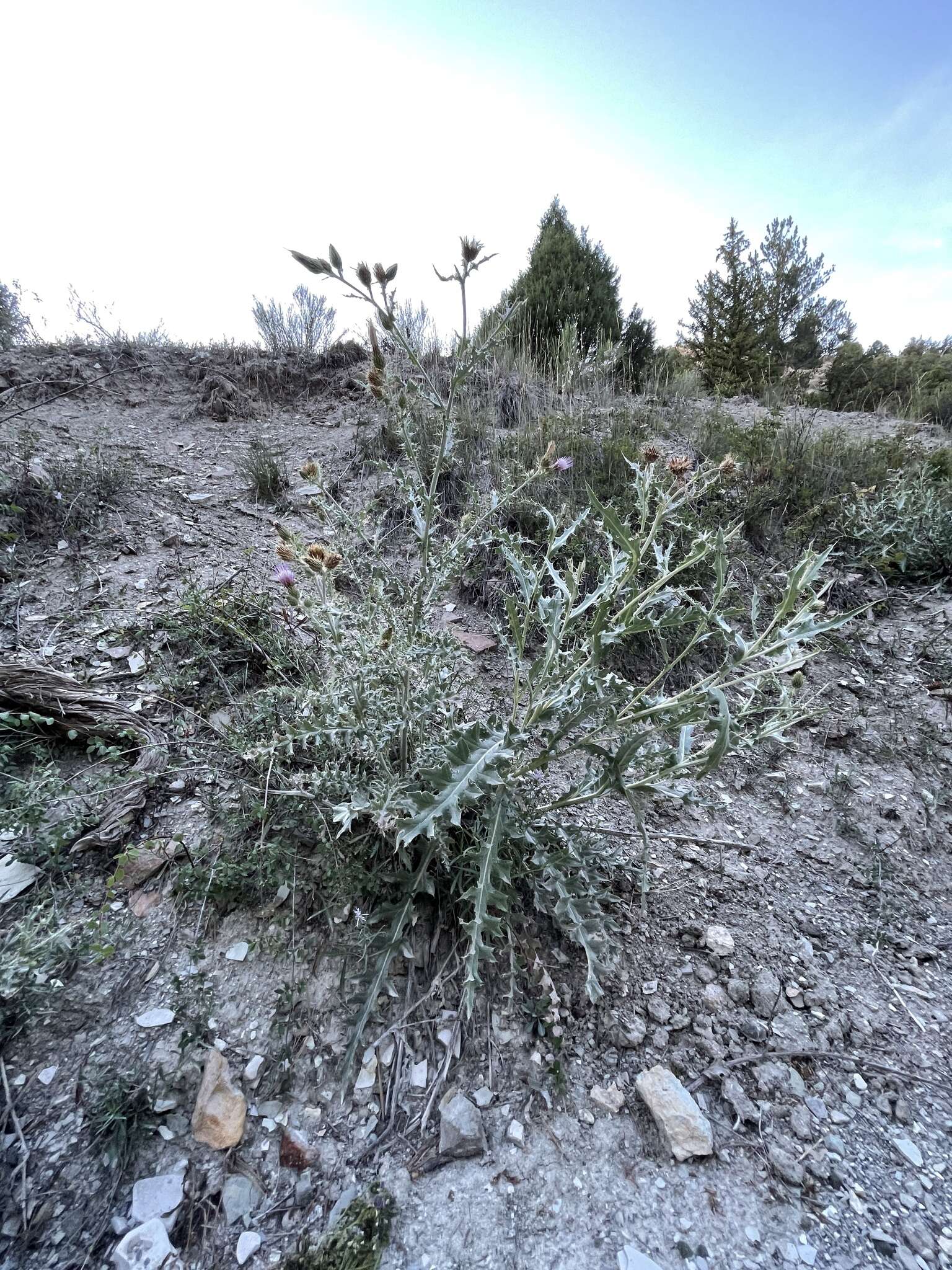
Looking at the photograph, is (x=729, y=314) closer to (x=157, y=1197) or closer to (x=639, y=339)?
(x=639, y=339)

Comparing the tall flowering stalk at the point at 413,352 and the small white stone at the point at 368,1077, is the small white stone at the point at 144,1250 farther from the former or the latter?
the tall flowering stalk at the point at 413,352

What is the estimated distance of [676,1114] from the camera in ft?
4.42

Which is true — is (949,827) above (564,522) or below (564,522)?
below

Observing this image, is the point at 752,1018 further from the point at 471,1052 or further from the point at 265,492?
the point at 265,492

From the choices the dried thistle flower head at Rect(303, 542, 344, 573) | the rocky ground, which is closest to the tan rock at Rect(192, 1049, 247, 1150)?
the rocky ground

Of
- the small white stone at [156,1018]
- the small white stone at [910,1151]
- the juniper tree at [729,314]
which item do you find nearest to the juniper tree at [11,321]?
the small white stone at [156,1018]

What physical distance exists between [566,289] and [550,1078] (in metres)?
8.51

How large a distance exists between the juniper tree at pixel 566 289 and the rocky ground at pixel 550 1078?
6.26 metres

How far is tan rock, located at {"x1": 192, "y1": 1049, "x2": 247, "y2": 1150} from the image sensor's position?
1269mm

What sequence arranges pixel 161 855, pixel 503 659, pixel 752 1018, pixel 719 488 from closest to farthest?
pixel 752 1018
pixel 161 855
pixel 503 659
pixel 719 488

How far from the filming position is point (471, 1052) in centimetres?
146

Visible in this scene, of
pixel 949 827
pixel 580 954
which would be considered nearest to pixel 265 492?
pixel 580 954

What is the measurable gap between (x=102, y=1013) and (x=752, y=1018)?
5.59 ft

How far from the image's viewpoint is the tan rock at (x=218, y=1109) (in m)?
1.27
